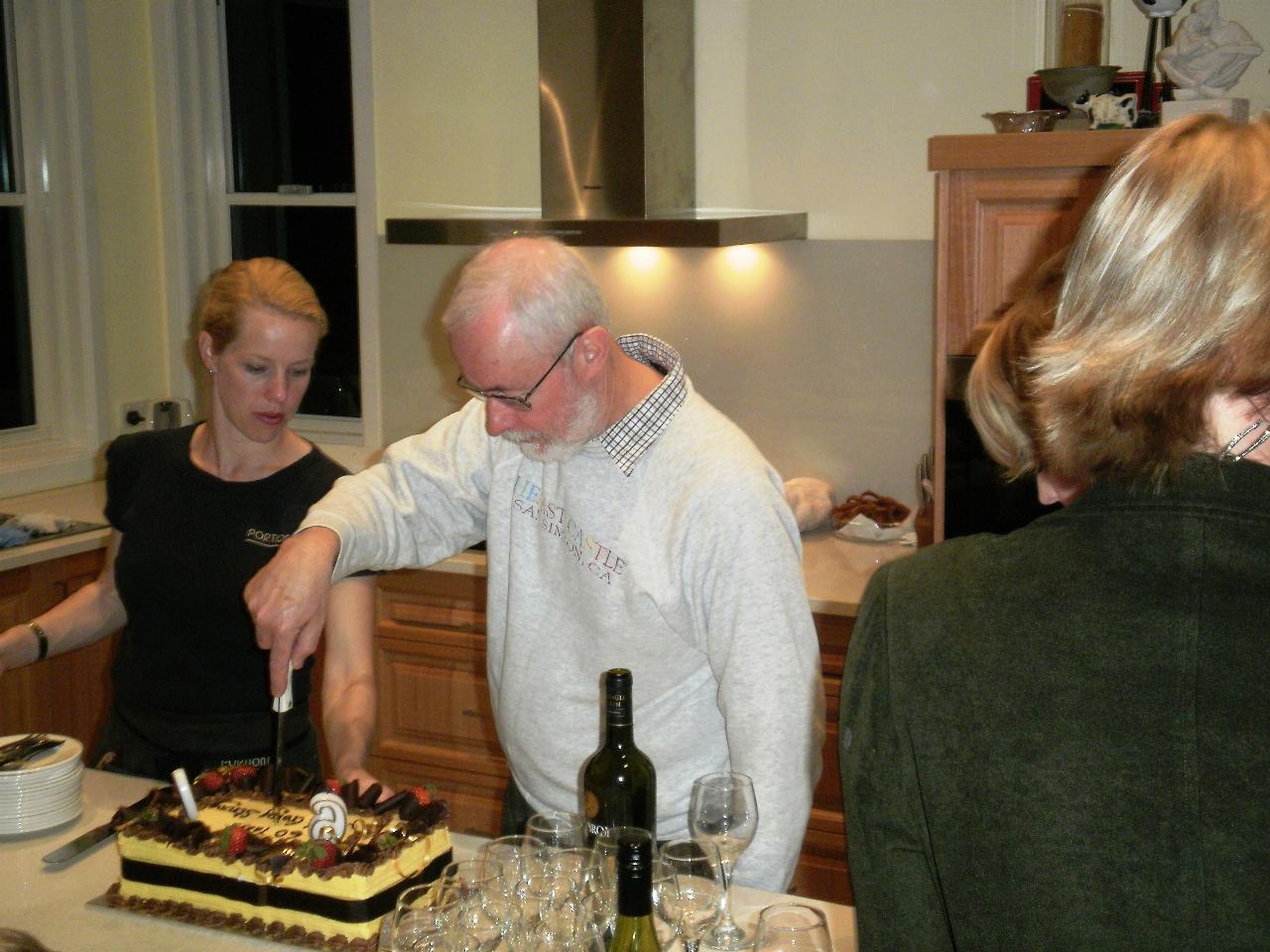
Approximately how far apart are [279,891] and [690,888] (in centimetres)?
52

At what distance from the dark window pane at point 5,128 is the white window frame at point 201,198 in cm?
47

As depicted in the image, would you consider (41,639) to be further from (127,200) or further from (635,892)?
(127,200)

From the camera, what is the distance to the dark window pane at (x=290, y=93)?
4.14 m

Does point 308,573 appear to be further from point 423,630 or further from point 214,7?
point 214,7

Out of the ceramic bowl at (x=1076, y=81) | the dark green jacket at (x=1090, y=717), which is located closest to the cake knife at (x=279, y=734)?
the dark green jacket at (x=1090, y=717)

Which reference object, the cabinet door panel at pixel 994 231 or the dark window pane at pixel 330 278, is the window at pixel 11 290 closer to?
the dark window pane at pixel 330 278

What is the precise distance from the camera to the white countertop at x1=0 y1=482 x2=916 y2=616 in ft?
9.40

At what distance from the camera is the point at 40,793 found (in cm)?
172

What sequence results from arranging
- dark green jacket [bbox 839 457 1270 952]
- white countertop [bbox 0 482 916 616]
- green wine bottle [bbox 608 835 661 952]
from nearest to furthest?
dark green jacket [bbox 839 457 1270 952]
green wine bottle [bbox 608 835 661 952]
white countertop [bbox 0 482 916 616]

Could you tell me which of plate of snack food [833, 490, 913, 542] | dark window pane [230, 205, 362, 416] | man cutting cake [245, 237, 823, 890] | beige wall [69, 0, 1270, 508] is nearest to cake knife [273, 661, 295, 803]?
man cutting cake [245, 237, 823, 890]

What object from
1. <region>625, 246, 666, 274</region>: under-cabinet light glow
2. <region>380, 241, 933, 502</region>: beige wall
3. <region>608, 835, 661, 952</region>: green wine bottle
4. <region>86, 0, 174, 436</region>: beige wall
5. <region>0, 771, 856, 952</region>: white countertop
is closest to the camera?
<region>608, 835, 661, 952</region>: green wine bottle

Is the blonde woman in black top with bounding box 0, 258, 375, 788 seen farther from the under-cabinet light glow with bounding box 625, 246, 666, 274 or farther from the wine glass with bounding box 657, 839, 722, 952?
the under-cabinet light glow with bounding box 625, 246, 666, 274

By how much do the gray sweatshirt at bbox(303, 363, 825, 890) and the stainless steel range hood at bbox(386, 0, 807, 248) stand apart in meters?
1.35

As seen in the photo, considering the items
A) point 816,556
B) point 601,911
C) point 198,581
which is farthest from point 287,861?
point 816,556
